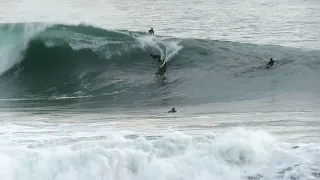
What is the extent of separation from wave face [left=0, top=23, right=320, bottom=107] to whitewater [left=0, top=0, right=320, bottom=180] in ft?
0.15

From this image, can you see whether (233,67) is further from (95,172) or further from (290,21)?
(290,21)

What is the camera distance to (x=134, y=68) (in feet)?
68.3

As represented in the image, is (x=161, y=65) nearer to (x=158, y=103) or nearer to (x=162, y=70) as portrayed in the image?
(x=162, y=70)

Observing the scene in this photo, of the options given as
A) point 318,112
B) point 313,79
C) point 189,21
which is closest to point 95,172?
point 318,112

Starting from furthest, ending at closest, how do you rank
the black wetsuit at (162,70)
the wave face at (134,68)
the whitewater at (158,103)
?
the black wetsuit at (162,70) < the wave face at (134,68) < the whitewater at (158,103)

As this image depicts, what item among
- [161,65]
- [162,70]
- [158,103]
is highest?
[161,65]

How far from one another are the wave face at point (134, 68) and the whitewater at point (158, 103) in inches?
1.8

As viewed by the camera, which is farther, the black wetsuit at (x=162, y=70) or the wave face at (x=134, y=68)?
the black wetsuit at (x=162, y=70)

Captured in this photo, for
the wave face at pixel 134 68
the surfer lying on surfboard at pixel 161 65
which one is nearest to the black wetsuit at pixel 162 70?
the surfer lying on surfboard at pixel 161 65

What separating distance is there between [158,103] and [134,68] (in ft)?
17.7

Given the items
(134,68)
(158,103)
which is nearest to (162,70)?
(134,68)

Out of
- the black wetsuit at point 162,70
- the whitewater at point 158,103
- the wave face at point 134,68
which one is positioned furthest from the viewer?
the black wetsuit at point 162,70

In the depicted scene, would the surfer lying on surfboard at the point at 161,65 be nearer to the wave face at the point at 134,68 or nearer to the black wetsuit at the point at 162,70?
the black wetsuit at the point at 162,70

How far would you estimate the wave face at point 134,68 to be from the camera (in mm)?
16984
